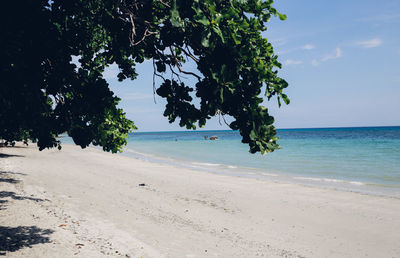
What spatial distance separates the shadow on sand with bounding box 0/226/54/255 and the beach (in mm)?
21

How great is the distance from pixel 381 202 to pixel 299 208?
167 inches

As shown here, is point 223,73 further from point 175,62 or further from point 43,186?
point 43,186

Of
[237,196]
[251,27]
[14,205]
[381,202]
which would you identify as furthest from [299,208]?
[14,205]

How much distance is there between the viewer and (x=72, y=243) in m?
6.43

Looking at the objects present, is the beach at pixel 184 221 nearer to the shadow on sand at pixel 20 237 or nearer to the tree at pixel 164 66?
the shadow on sand at pixel 20 237

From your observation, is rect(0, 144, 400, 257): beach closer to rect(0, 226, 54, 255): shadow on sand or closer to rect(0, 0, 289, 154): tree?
rect(0, 226, 54, 255): shadow on sand

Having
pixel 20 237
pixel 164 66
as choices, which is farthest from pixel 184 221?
pixel 164 66

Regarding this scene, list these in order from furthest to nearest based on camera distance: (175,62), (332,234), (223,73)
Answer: (332,234), (175,62), (223,73)

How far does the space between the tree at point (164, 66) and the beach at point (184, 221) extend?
288 cm

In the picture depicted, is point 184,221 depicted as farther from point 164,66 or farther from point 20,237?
point 164,66

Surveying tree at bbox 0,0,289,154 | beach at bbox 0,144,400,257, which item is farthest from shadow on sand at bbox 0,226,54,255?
tree at bbox 0,0,289,154

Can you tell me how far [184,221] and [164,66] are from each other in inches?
218

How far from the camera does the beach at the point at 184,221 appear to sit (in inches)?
263

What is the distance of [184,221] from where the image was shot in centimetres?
889
